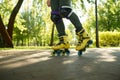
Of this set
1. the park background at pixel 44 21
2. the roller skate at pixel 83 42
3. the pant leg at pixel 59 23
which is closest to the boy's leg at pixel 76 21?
the roller skate at pixel 83 42

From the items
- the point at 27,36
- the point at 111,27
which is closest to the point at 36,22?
the point at 27,36

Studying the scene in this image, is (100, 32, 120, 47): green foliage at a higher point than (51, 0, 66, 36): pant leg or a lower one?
lower

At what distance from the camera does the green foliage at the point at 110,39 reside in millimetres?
28469

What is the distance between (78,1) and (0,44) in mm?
5895

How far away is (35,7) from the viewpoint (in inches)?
874

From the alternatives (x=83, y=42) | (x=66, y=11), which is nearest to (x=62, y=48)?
(x=83, y=42)

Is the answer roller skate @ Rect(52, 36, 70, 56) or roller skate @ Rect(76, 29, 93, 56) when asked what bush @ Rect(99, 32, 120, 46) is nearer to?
roller skate @ Rect(52, 36, 70, 56)

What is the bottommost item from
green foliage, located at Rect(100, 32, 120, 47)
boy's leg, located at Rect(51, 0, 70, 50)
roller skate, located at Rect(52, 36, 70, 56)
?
green foliage, located at Rect(100, 32, 120, 47)

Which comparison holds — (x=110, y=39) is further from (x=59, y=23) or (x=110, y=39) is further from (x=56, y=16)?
(x=56, y=16)

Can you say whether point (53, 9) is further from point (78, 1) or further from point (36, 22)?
point (36, 22)

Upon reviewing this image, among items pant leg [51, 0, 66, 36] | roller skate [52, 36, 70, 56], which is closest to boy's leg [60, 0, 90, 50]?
pant leg [51, 0, 66, 36]

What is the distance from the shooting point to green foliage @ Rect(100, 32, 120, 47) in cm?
2847

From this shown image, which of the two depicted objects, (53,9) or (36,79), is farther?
(53,9)

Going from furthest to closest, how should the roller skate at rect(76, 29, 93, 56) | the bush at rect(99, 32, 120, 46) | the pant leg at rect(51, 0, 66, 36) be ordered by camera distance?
1. the bush at rect(99, 32, 120, 46)
2. the pant leg at rect(51, 0, 66, 36)
3. the roller skate at rect(76, 29, 93, 56)
